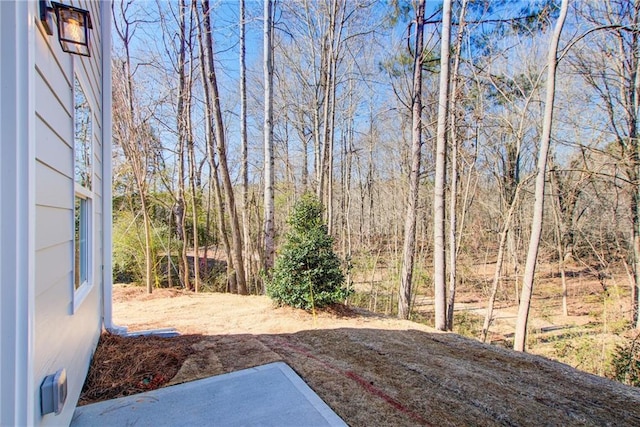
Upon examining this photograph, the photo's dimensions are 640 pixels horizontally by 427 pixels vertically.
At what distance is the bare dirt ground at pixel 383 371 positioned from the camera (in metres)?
2.10

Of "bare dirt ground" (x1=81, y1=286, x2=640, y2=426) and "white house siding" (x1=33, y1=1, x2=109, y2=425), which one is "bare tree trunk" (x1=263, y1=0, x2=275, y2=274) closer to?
"bare dirt ground" (x1=81, y1=286, x2=640, y2=426)

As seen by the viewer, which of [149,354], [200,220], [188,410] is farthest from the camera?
[200,220]

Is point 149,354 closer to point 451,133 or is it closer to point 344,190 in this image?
point 451,133

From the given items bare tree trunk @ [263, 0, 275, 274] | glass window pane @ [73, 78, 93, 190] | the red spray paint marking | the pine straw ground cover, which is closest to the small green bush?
the red spray paint marking

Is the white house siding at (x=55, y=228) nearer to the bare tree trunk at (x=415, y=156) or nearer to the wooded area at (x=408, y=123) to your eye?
the wooded area at (x=408, y=123)

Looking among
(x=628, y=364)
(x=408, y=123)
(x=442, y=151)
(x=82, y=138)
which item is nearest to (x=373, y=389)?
(x=82, y=138)

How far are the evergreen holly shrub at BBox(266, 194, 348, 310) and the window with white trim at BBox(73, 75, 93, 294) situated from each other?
248 centimetres

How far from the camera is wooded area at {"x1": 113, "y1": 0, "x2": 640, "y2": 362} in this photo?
6.07 metres

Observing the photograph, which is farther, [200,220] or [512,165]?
[200,220]

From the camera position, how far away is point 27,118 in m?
0.98

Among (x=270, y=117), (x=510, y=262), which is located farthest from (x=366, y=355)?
(x=510, y=262)

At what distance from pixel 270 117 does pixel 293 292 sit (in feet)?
10.9

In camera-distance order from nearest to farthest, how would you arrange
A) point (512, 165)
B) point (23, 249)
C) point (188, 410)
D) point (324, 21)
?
point (23, 249), point (188, 410), point (324, 21), point (512, 165)

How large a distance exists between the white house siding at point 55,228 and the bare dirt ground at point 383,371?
60cm
